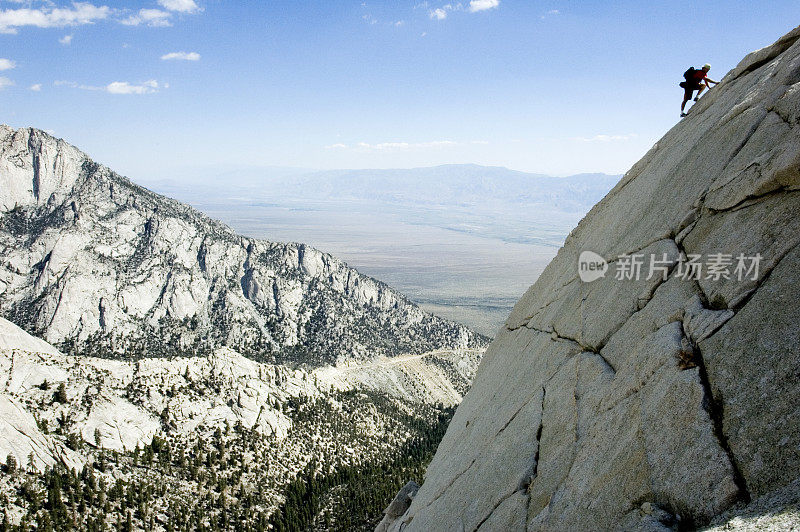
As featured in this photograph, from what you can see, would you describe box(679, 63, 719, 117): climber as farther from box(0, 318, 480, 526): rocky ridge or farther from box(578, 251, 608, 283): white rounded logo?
box(0, 318, 480, 526): rocky ridge

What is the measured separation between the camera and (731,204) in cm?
919

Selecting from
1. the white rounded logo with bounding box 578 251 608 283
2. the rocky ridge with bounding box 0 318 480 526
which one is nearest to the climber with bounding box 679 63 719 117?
the white rounded logo with bounding box 578 251 608 283

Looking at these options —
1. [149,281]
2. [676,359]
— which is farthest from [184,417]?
[676,359]

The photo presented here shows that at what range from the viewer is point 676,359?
809 cm

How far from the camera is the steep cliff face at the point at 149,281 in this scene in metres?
119

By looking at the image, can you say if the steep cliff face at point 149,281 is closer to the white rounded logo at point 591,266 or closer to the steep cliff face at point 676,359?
→ the white rounded logo at point 591,266

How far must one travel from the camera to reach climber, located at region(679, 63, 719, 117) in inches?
673

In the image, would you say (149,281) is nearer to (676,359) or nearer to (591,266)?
(591,266)

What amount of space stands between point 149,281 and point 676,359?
154 metres

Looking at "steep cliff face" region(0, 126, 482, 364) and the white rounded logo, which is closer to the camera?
the white rounded logo

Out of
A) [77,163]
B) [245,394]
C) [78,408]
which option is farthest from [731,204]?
[77,163]

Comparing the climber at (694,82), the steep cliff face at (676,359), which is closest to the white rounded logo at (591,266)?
the steep cliff face at (676,359)

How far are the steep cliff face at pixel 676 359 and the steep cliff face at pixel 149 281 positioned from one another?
4640 inches

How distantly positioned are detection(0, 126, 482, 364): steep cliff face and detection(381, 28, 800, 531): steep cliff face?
11786 cm
